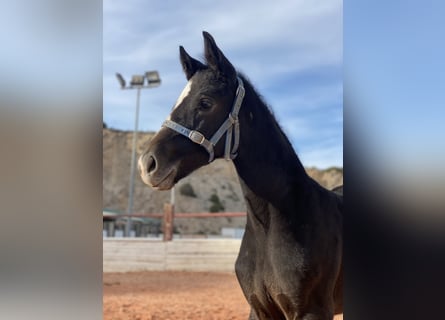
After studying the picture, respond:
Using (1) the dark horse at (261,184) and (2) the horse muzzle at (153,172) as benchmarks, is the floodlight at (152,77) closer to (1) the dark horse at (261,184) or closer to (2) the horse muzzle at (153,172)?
(1) the dark horse at (261,184)

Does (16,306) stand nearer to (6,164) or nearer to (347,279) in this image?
(6,164)

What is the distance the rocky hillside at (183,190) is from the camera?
1208 inches

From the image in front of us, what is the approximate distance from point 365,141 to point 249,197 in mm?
1165

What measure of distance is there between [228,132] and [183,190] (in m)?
→ 31.0

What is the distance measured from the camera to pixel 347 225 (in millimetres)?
570

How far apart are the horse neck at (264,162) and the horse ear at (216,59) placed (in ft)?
0.45

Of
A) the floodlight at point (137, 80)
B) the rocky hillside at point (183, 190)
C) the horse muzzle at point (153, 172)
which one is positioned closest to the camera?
the horse muzzle at point (153, 172)

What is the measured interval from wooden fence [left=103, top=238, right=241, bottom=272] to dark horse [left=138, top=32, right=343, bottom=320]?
7.49 meters

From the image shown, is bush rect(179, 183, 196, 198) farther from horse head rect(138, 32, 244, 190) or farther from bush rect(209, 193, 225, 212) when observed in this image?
horse head rect(138, 32, 244, 190)

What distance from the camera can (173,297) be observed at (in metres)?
6.21

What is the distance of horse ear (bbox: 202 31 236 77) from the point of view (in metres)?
1.64

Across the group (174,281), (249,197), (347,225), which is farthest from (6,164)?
(174,281)

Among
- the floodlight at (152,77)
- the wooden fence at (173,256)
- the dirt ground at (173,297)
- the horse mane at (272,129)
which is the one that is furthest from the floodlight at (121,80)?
the horse mane at (272,129)

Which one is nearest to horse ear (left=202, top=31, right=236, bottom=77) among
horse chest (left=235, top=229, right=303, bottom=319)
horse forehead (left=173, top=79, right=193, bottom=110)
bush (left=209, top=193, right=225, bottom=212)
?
horse forehead (left=173, top=79, right=193, bottom=110)
